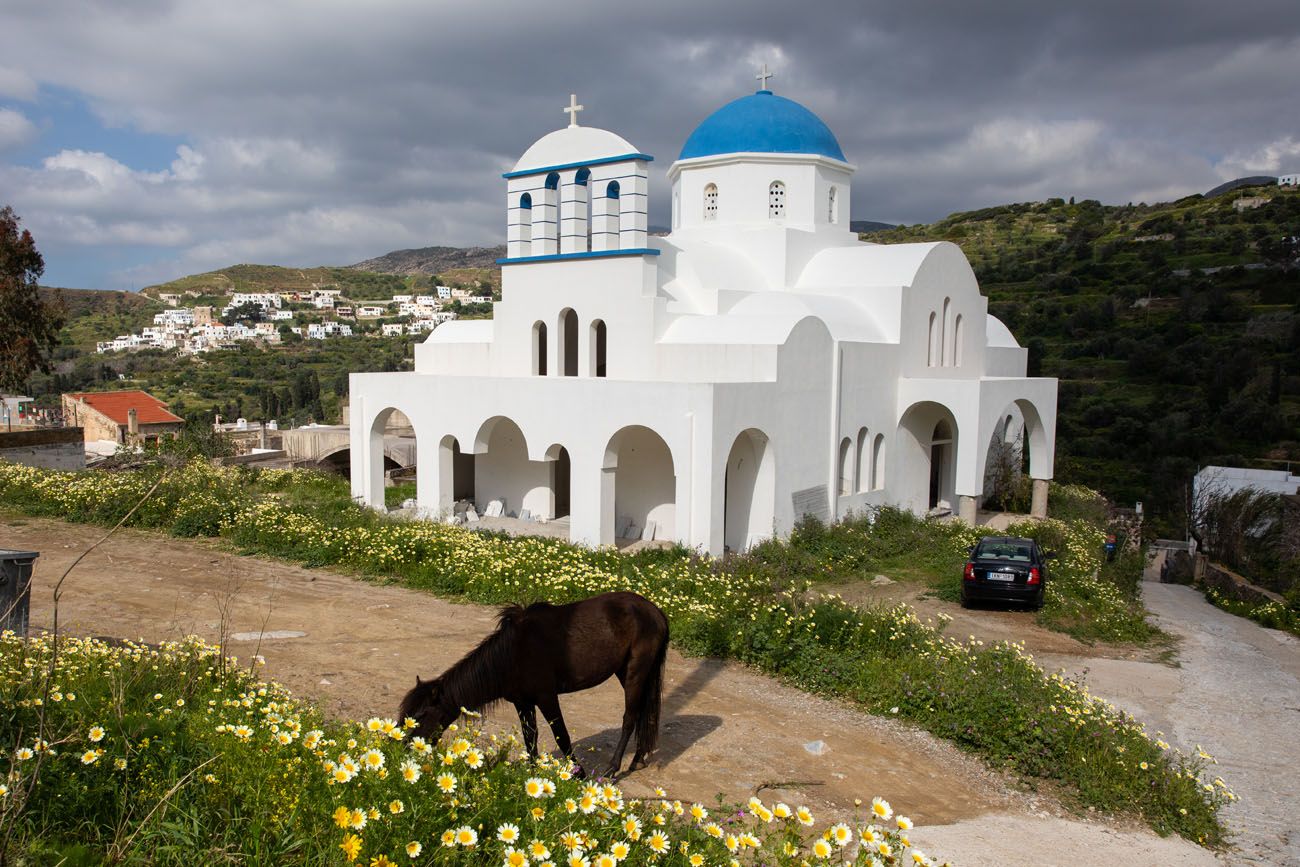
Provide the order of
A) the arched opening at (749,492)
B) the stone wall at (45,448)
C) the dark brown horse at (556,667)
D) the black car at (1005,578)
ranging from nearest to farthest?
the dark brown horse at (556,667)
the black car at (1005,578)
the arched opening at (749,492)
the stone wall at (45,448)

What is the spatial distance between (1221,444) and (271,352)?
7610 centimetres

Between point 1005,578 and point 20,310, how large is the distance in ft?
81.8

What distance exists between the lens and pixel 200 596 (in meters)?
11.1

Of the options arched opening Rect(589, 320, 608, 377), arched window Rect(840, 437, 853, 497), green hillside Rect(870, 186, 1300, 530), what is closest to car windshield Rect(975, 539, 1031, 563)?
arched window Rect(840, 437, 853, 497)

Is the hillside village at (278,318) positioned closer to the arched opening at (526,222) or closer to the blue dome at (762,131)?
the blue dome at (762,131)

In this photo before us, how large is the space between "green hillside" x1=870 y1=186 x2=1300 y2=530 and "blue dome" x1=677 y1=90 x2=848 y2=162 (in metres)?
16.0

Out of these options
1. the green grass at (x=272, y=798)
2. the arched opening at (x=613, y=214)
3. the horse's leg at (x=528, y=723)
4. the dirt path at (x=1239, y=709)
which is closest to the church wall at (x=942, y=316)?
the arched opening at (x=613, y=214)

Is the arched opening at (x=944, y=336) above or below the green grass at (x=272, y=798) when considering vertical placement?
above

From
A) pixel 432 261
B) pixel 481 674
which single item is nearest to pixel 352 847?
pixel 481 674

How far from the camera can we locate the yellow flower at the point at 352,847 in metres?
3.22

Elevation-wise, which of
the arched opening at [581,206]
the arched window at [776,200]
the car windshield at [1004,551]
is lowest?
the car windshield at [1004,551]

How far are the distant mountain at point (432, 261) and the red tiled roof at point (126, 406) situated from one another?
127 metres

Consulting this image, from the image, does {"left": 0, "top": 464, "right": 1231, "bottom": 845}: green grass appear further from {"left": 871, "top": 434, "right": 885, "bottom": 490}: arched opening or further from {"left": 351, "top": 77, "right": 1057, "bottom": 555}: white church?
{"left": 351, "top": 77, "right": 1057, "bottom": 555}: white church

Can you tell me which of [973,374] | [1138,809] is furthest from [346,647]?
[973,374]
